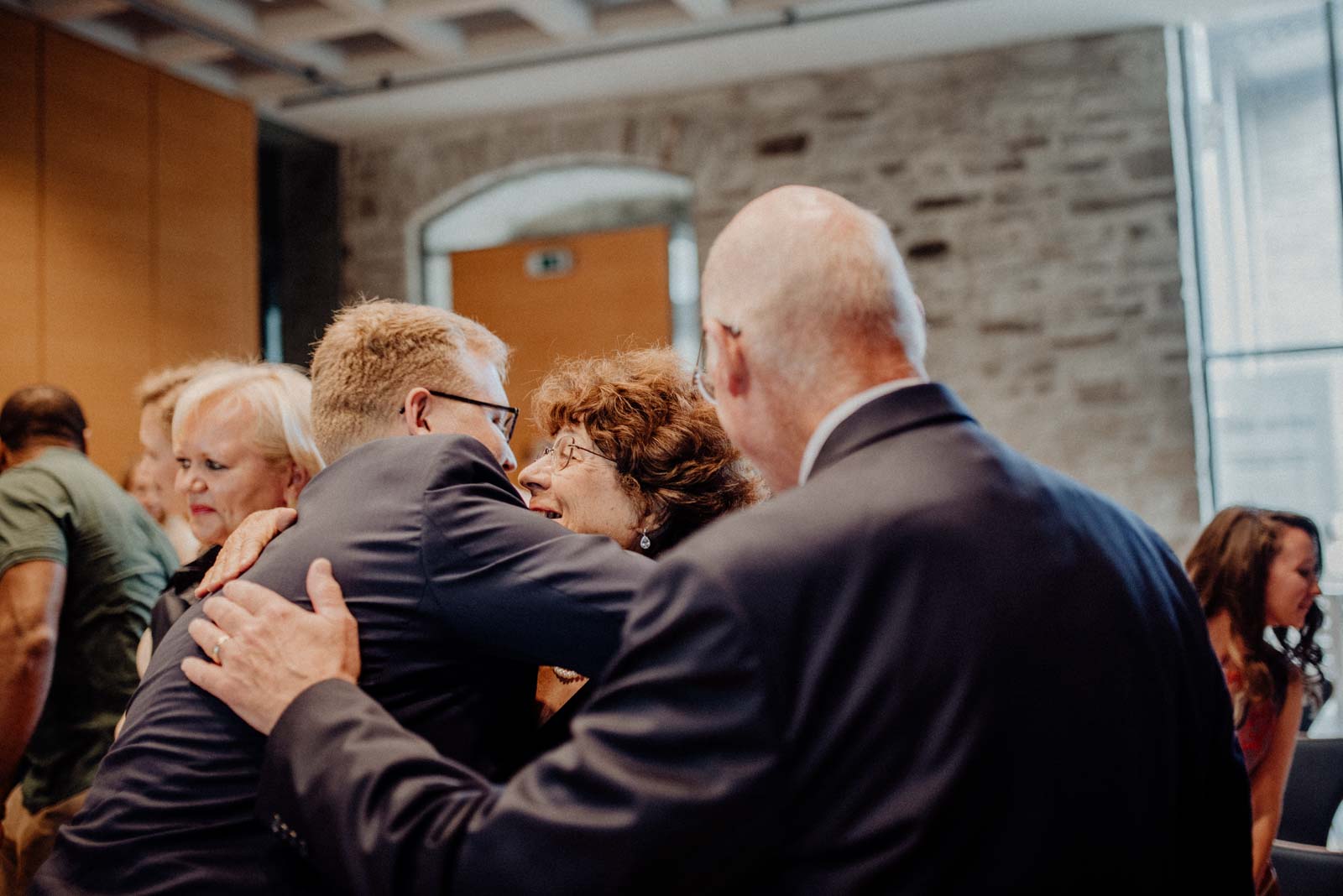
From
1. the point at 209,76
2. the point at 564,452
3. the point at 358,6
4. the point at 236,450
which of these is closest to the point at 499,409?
the point at 564,452

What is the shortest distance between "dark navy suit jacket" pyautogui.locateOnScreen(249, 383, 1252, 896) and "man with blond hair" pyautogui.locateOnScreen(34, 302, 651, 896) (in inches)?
13.2

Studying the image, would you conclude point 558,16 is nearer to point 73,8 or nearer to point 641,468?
point 73,8

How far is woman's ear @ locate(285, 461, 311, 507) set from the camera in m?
2.65

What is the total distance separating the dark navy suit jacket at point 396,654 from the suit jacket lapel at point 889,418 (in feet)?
1.18

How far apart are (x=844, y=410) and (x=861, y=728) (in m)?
0.32

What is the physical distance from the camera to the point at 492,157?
6.83m

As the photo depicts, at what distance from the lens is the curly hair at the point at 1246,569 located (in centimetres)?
317

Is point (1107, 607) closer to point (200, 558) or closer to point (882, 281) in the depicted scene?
point (882, 281)

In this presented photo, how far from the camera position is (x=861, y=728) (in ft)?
3.26

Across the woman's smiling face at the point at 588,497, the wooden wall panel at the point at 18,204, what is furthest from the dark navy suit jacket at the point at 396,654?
the wooden wall panel at the point at 18,204

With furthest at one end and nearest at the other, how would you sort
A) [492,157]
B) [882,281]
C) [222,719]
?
[492,157], [222,719], [882,281]

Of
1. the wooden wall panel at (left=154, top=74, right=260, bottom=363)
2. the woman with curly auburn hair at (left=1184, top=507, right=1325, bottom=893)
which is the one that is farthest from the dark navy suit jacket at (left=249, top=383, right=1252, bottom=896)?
the wooden wall panel at (left=154, top=74, right=260, bottom=363)

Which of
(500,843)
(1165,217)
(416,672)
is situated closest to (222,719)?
(416,672)

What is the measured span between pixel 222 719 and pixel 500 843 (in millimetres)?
567
